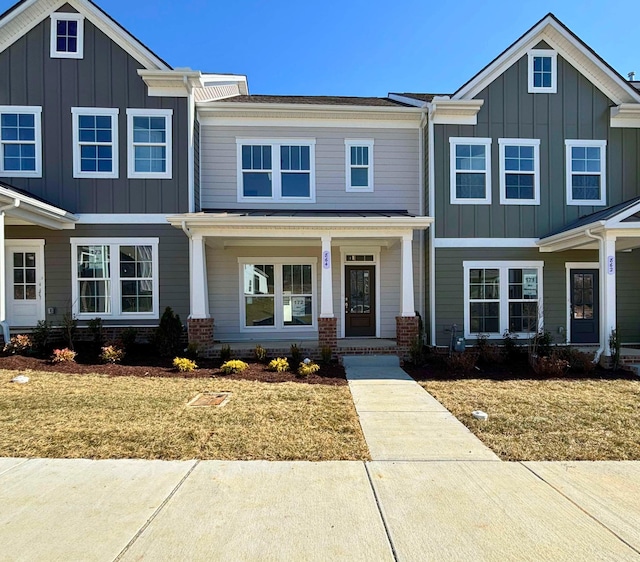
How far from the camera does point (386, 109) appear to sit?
34.7 ft

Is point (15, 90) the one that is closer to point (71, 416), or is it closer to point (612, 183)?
point (71, 416)

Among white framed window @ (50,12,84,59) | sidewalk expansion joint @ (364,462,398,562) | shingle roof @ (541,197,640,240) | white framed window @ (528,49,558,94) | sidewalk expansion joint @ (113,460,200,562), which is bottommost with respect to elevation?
sidewalk expansion joint @ (364,462,398,562)

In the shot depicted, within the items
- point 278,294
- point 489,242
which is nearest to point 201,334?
point 278,294

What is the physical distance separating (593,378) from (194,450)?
25.4 feet

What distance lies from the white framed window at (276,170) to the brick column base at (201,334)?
12.1 ft

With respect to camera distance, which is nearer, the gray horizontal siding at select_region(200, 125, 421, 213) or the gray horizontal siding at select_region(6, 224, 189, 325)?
the gray horizontal siding at select_region(6, 224, 189, 325)

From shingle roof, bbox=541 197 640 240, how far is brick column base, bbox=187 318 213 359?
29.1 feet

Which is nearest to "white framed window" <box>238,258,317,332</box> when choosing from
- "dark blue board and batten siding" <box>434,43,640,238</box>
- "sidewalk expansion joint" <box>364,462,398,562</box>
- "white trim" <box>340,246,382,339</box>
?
"white trim" <box>340,246,382,339</box>

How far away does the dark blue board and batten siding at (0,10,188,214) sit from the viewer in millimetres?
9766

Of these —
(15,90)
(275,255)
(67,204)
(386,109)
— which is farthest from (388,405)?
(15,90)

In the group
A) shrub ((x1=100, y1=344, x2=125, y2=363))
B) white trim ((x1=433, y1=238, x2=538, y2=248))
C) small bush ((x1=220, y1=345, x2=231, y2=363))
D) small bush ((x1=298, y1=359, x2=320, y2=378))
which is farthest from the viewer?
white trim ((x1=433, y1=238, x2=538, y2=248))

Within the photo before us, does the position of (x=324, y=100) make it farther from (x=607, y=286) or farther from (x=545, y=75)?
(x=607, y=286)

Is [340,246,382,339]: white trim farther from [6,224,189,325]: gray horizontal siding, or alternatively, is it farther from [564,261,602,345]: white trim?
[564,261,602,345]: white trim

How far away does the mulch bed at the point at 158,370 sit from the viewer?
7.42 metres
